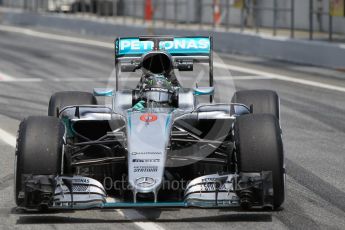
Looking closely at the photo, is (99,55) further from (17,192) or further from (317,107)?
(17,192)

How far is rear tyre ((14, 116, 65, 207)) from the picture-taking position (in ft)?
29.0

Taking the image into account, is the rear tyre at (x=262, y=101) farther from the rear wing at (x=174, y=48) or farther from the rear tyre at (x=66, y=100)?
the rear tyre at (x=66, y=100)

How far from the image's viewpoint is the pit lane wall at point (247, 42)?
25.1m

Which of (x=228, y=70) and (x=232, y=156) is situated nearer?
(x=232, y=156)

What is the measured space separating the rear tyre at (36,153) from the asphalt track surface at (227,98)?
0.38 metres

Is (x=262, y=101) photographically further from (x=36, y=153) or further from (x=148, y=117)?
(x=36, y=153)

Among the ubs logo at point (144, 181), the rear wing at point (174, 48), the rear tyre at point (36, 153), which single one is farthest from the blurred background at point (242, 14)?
the ubs logo at point (144, 181)

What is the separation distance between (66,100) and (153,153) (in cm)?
249

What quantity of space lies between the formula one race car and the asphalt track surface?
0.52 feet

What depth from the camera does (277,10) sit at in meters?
28.7

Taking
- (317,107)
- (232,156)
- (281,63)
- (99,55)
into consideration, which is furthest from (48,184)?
(99,55)

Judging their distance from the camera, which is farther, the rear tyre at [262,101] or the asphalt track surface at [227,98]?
the rear tyre at [262,101]

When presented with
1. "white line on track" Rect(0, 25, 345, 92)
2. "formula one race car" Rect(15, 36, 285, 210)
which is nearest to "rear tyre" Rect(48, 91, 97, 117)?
"formula one race car" Rect(15, 36, 285, 210)

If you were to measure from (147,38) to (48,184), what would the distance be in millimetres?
2862
